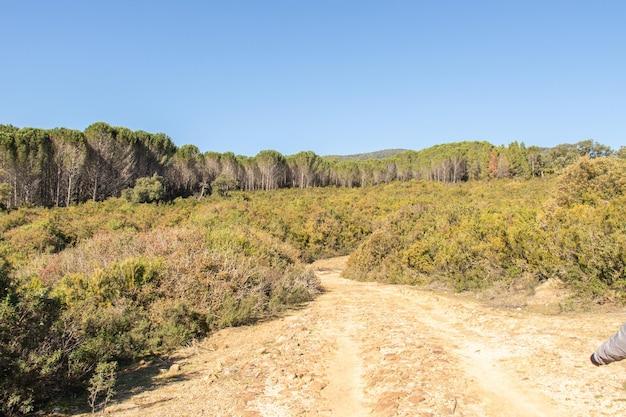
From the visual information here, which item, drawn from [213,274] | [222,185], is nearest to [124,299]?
[213,274]

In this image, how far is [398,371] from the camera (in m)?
5.45

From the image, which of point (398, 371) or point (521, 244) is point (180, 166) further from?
point (398, 371)

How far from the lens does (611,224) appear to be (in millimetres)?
8953

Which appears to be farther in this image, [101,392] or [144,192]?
[144,192]

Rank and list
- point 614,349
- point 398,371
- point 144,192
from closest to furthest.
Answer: point 614,349, point 398,371, point 144,192

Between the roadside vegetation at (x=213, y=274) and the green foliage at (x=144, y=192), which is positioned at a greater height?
the green foliage at (x=144, y=192)

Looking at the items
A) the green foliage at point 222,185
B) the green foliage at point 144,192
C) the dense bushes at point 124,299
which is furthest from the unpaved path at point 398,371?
the green foliage at point 222,185

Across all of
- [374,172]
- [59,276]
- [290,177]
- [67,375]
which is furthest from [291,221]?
[374,172]

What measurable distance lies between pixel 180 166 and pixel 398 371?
63.5m

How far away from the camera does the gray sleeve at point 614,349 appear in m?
1.97

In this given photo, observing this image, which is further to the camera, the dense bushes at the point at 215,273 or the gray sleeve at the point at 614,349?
the dense bushes at the point at 215,273

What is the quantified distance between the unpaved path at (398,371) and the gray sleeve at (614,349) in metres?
2.40

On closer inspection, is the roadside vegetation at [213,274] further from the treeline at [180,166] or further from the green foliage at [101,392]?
the treeline at [180,166]

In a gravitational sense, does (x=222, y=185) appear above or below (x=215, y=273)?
above
